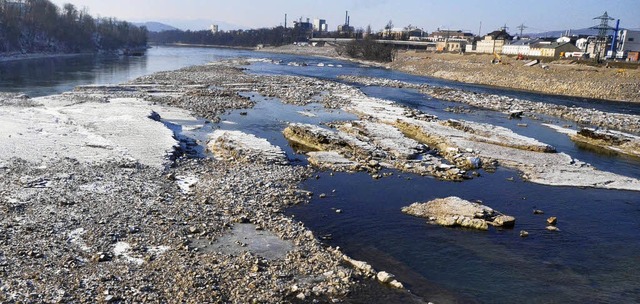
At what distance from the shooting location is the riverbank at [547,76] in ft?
168

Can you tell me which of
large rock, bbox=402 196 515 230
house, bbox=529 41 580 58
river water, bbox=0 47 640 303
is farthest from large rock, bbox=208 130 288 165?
house, bbox=529 41 580 58

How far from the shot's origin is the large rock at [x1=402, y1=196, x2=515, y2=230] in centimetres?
1426

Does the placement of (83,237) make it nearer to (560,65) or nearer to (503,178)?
(503,178)

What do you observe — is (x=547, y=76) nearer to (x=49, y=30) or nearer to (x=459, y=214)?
(x=459, y=214)

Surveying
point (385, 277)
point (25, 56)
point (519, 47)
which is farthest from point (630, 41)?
point (25, 56)

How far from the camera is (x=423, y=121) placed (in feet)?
98.1

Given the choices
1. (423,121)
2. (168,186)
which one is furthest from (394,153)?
(168,186)

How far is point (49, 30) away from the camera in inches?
4188

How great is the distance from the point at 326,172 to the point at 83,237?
1008 centimetres

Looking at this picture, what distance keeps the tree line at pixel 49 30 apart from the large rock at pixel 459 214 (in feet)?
306

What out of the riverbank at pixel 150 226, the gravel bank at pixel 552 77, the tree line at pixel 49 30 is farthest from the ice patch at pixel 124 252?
the tree line at pixel 49 30

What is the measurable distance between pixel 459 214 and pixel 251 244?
682cm

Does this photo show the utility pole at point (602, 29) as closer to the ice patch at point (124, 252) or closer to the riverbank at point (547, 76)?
the riverbank at point (547, 76)

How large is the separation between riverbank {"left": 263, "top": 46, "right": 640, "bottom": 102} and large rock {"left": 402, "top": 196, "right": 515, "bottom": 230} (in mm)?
44211
